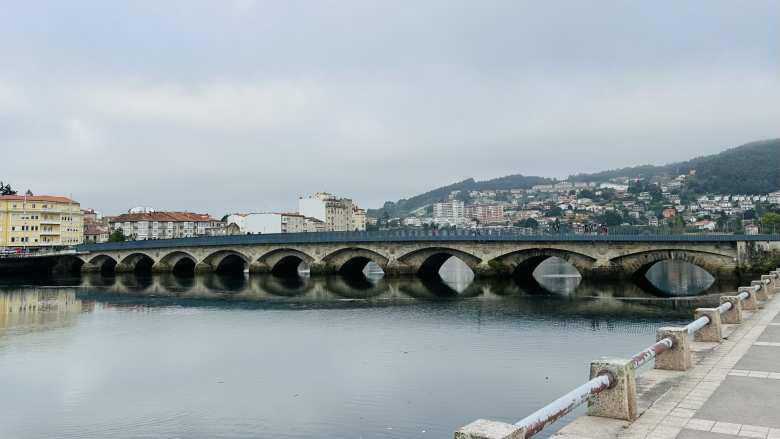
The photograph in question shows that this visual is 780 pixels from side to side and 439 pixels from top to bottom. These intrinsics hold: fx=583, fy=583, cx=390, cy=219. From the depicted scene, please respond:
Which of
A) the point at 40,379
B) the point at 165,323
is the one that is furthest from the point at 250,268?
the point at 40,379

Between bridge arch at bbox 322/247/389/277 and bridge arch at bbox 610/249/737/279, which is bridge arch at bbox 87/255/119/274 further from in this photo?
bridge arch at bbox 610/249/737/279

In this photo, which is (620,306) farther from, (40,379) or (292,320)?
(40,379)

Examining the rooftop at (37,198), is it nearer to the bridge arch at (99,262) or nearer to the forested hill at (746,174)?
the bridge arch at (99,262)

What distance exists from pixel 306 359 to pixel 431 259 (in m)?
40.5

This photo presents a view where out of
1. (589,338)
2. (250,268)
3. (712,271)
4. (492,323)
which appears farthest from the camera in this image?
(250,268)

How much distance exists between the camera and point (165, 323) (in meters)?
30.2

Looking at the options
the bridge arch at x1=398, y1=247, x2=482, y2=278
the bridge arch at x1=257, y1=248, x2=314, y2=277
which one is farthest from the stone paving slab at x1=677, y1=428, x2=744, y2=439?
the bridge arch at x1=257, y1=248, x2=314, y2=277

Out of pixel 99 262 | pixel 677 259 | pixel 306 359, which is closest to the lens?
pixel 306 359

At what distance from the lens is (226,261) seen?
72.8 metres

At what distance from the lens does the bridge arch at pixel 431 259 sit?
51.9 m

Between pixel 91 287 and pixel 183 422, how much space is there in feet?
150

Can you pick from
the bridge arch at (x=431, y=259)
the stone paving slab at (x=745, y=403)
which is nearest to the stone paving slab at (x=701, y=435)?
the stone paving slab at (x=745, y=403)

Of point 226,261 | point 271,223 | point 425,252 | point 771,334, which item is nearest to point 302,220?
point 271,223

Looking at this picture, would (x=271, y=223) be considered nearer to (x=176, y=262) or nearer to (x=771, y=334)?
(x=176, y=262)
